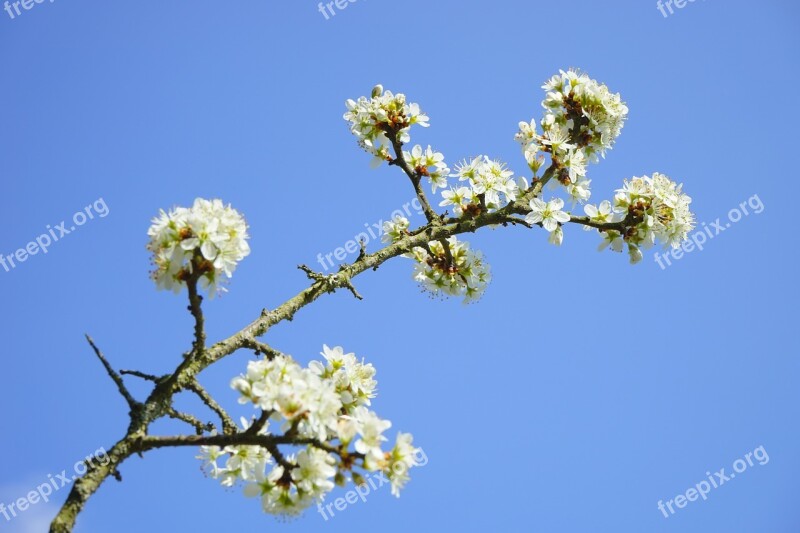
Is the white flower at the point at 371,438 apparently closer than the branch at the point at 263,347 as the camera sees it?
Yes

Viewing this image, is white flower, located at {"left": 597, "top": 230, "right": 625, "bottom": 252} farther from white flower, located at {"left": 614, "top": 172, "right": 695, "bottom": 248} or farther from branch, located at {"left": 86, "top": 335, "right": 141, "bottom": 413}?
branch, located at {"left": 86, "top": 335, "right": 141, "bottom": 413}

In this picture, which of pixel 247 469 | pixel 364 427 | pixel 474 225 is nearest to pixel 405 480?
pixel 364 427

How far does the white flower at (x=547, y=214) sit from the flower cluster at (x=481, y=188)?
221mm

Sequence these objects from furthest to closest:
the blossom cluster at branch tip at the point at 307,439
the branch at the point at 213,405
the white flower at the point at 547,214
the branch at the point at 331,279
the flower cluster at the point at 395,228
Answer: the flower cluster at the point at 395,228 → the white flower at the point at 547,214 → the branch at the point at 331,279 → the branch at the point at 213,405 → the blossom cluster at branch tip at the point at 307,439

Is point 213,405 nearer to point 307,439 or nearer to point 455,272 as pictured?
point 307,439

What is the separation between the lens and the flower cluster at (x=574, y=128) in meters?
6.70

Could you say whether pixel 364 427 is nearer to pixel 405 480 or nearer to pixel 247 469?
pixel 405 480

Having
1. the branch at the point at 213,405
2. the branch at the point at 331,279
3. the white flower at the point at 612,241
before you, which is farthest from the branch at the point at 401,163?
the branch at the point at 213,405

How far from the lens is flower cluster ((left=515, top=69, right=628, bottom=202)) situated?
670 cm

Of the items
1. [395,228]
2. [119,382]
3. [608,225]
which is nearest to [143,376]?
[119,382]

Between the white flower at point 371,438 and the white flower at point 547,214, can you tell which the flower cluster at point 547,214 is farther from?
the white flower at point 371,438

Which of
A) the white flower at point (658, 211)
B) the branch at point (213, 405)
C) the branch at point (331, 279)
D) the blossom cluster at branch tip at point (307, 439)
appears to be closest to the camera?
the blossom cluster at branch tip at point (307, 439)

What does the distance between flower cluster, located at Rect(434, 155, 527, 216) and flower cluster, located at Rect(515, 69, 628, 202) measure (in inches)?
21.4

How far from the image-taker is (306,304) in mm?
5137
